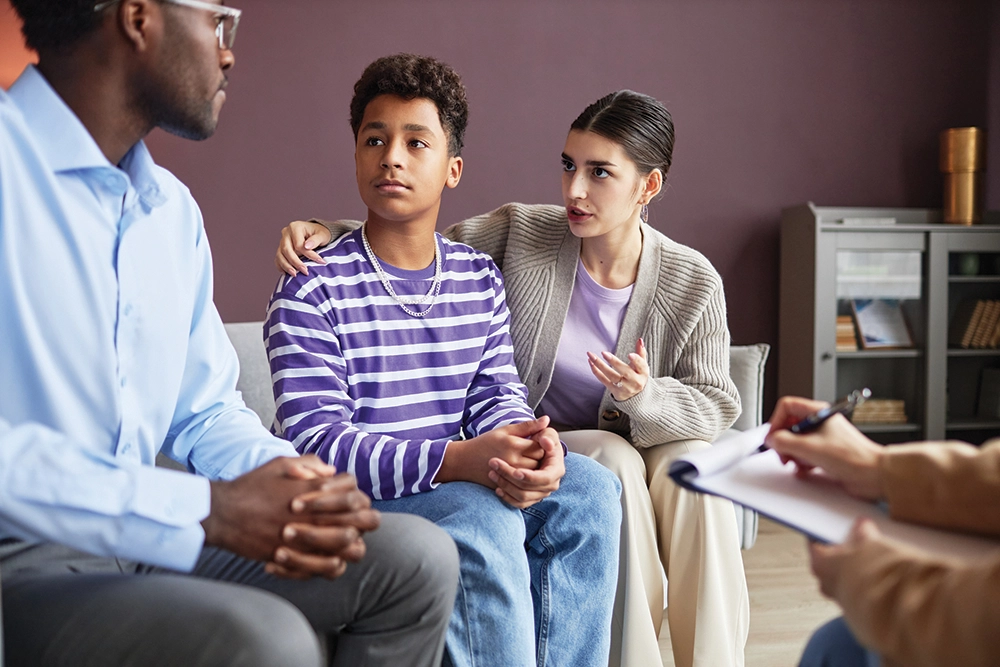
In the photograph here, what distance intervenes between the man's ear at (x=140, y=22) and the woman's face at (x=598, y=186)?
1.07m

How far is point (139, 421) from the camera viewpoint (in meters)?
1.09

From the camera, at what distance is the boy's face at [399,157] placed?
164cm

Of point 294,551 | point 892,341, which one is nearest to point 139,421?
point 294,551

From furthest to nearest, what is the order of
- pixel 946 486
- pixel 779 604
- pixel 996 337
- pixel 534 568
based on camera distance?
pixel 996 337 → pixel 779 604 → pixel 534 568 → pixel 946 486

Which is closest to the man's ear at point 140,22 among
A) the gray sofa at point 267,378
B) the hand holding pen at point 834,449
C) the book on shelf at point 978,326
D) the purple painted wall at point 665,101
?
the hand holding pen at point 834,449

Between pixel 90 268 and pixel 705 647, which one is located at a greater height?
pixel 90 268

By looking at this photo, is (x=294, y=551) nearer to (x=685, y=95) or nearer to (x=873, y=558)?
(x=873, y=558)

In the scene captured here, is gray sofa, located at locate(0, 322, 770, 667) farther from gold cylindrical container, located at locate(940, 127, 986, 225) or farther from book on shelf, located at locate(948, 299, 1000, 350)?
gold cylindrical container, located at locate(940, 127, 986, 225)

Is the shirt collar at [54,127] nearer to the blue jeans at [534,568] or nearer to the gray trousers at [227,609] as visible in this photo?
the gray trousers at [227,609]

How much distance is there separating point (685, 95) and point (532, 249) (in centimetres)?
220

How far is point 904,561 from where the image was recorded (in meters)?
0.69

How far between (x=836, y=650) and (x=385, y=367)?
93 cm

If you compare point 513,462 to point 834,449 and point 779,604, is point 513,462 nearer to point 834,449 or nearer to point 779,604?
point 834,449

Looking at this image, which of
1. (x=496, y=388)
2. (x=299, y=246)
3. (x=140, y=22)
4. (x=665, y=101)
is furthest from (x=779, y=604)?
(x=665, y=101)
